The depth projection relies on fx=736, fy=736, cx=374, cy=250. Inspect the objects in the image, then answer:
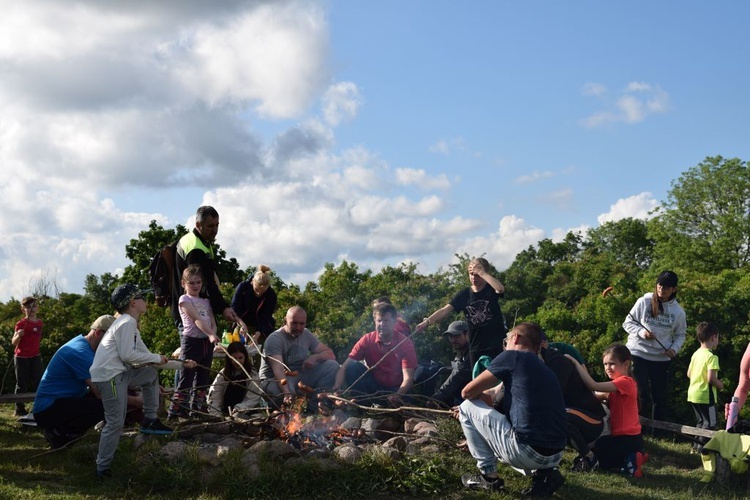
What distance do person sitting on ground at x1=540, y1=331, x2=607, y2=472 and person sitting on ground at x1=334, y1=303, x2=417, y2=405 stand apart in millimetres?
1852

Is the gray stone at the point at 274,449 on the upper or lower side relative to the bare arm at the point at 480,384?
lower

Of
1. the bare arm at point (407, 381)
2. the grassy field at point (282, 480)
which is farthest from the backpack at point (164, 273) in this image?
the bare arm at point (407, 381)

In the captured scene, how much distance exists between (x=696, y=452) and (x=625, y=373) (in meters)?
1.99

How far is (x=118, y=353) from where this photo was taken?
19.6ft

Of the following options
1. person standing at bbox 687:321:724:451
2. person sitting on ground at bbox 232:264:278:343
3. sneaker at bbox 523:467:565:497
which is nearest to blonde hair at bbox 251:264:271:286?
person sitting on ground at bbox 232:264:278:343

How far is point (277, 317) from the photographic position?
11.8 meters

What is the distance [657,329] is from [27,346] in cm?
846

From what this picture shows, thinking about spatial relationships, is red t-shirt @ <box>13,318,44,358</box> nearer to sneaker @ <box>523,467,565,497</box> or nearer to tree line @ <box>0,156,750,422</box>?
tree line @ <box>0,156,750,422</box>

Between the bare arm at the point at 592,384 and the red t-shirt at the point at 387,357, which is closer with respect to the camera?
the bare arm at the point at 592,384

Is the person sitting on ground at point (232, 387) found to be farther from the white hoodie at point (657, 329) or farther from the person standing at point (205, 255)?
the white hoodie at point (657, 329)

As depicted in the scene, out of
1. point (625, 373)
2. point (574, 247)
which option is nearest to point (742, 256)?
point (574, 247)

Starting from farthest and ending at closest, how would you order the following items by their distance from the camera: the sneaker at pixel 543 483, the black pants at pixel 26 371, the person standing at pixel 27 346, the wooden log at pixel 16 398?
1. the black pants at pixel 26 371
2. the person standing at pixel 27 346
3. the wooden log at pixel 16 398
4. the sneaker at pixel 543 483

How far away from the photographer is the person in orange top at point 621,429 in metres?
6.75

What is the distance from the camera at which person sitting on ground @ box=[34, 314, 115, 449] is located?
6.68 meters
